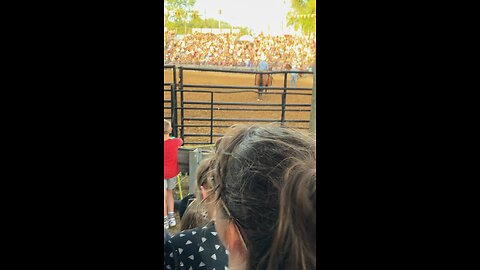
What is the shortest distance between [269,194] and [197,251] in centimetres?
22

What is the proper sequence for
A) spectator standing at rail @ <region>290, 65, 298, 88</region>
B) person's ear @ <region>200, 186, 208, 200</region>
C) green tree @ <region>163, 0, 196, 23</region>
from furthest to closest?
spectator standing at rail @ <region>290, 65, 298, 88</region>
person's ear @ <region>200, 186, 208, 200</region>
green tree @ <region>163, 0, 196, 23</region>

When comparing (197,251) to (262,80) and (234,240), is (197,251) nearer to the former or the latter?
(234,240)

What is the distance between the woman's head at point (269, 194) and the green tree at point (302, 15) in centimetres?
16

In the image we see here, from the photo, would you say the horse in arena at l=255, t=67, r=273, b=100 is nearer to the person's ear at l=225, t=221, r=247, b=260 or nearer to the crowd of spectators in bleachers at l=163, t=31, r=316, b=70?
A: the crowd of spectators in bleachers at l=163, t=31, r=316, b=70

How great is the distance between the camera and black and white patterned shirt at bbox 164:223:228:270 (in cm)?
66

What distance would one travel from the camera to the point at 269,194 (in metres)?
0.54

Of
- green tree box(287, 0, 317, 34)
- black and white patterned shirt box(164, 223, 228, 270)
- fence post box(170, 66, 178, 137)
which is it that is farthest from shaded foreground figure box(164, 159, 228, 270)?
green tree box(287, 0, 317, 34)

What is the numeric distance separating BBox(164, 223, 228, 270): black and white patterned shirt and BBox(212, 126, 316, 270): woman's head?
0.11 meters

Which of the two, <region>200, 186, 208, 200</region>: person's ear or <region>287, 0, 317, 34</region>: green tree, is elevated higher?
<region>287, 0, 317, 34</region>: green tree

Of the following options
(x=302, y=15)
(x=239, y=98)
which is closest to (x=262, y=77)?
(x=239, y=98)
